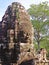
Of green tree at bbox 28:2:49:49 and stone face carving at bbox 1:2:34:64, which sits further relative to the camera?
green tree at bbox 28:2:49:49

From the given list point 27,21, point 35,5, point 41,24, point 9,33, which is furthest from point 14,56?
point 35,5

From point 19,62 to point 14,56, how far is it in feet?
2.39

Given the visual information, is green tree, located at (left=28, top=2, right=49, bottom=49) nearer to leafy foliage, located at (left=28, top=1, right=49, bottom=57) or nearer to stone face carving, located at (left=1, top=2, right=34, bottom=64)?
leafy foliage, located at (left=28, top=1, right=49, bottom=57)

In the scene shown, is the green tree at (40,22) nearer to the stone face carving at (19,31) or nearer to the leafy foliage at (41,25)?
the leafy foliage at (41,25)

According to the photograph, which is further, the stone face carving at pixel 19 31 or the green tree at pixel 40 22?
the green tree at pixel 40 22

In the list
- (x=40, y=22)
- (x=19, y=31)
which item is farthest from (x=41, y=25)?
(x=19, y=31)

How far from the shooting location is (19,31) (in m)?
17.7

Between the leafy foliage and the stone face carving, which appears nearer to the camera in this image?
the stone face carving

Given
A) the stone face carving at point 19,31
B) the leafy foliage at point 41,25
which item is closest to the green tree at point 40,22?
the leafy foliage at point 41,25

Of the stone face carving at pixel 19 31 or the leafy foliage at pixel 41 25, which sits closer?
the stone face carving at pixel 19 31

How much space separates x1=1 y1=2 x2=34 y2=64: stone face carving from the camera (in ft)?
55.9

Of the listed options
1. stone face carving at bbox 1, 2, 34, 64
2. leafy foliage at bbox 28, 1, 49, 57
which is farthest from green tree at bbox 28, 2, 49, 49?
stone face carving at bbox 1, 2, 34, 64

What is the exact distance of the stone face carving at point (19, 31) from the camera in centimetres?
1703

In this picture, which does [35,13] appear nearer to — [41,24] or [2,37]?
[41,24]
